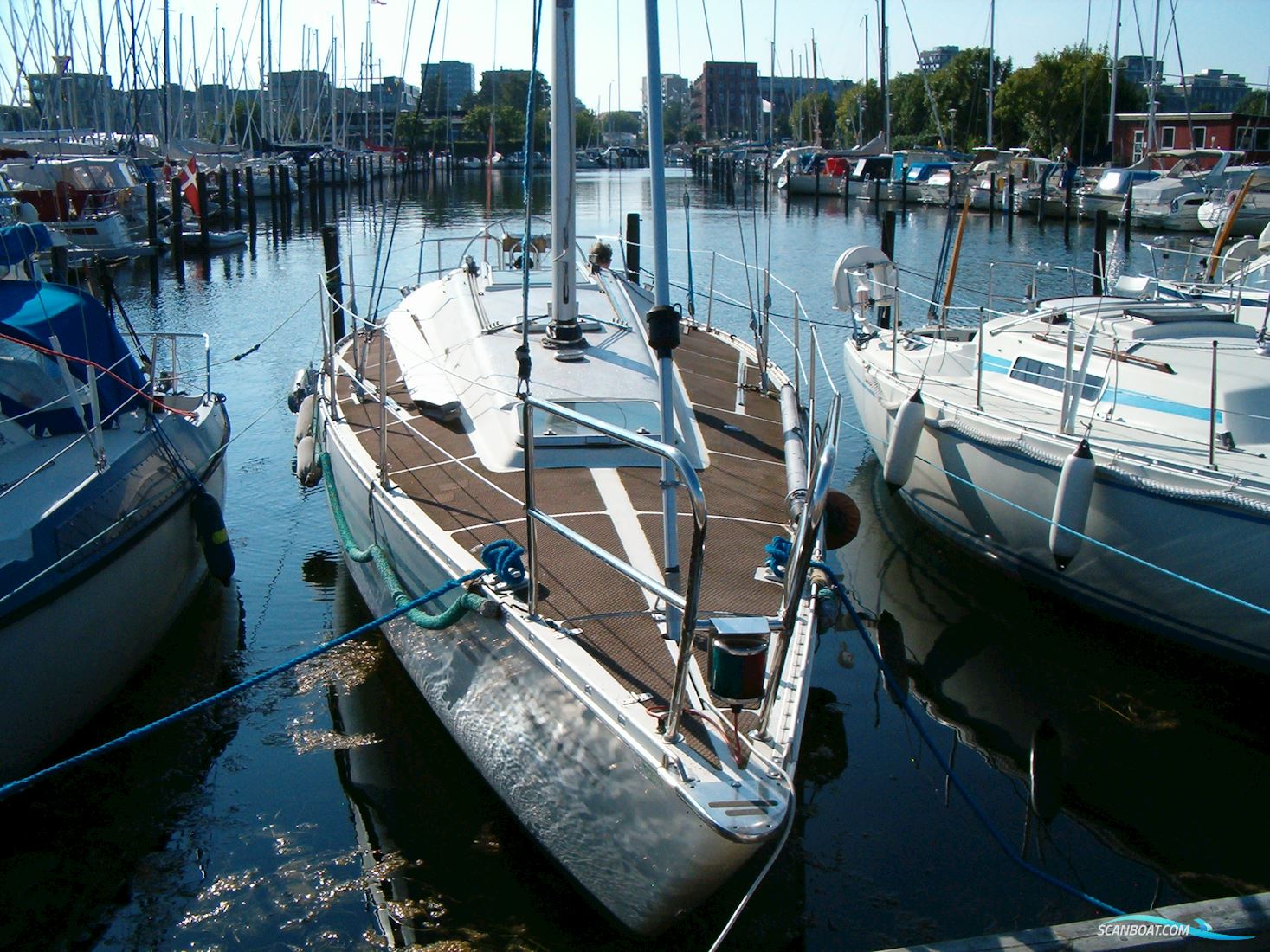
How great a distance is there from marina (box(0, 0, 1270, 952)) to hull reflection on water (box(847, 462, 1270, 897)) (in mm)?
35

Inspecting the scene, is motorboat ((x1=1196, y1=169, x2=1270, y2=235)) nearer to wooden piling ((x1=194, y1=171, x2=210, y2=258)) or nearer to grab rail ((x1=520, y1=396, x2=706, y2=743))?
wooden piling ((x1=194, y1=171, x2=210, y2=258))

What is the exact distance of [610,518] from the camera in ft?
22.8

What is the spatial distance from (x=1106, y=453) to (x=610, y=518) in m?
4.52

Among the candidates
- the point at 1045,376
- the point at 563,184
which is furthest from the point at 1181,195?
the point at 563,184

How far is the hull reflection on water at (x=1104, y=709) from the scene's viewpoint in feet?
22.0

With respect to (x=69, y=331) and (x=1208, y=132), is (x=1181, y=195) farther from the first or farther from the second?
(x=69, y=331)

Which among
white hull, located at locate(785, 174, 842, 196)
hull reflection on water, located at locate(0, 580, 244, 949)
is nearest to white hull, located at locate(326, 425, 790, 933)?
hull reflection on water, located at locate(0, 580, 244, 949)

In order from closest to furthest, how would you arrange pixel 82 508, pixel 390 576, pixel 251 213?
1. pixel 82 508
2. pixel 390 576
3. pixel 251 213

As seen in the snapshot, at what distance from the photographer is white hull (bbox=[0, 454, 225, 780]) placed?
21.0ft

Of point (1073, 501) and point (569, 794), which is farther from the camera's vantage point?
point (1073, 501)

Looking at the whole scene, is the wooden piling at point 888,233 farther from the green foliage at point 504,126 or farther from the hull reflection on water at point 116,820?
the green foliage at point 504,126

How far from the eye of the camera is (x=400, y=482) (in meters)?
7.72

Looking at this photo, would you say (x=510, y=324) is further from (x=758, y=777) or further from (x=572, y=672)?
(x=758, y=777)

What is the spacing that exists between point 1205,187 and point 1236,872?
41155 millimetres
